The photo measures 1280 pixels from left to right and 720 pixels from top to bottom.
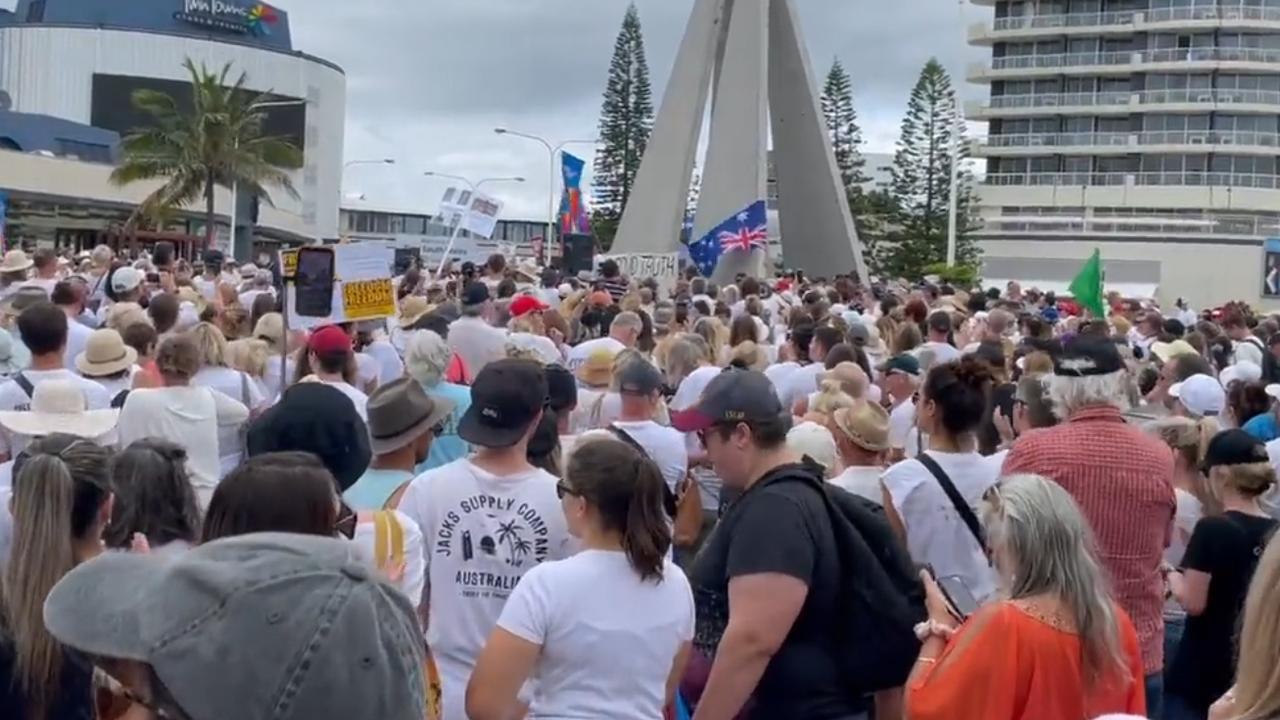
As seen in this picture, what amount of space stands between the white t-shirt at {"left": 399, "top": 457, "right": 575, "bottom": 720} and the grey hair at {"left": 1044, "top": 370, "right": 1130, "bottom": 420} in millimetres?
2005

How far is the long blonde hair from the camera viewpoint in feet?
9.18

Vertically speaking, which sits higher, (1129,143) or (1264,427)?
(1129,143)

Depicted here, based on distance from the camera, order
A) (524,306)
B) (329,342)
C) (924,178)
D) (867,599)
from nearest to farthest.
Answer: (867,599) < (329,342) < (524,306) < (924,178)

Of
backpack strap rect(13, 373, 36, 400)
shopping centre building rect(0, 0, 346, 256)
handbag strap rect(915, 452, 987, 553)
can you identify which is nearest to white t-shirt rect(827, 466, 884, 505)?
handbag strap rect(915, 452, 987, 553)

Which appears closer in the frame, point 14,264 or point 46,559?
point 46,559

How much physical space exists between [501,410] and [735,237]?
26091mm

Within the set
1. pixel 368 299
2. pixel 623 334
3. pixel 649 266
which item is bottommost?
pixel 623 334

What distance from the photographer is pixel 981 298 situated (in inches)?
782

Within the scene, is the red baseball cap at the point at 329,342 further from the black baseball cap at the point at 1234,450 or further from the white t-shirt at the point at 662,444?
the black baseball cap at the point at 1234,450

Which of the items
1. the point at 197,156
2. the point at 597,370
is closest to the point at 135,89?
the point at 197,156

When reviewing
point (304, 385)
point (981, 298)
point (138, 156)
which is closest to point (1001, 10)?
point (138, 156)

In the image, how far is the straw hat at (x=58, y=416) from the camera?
22.0 feet

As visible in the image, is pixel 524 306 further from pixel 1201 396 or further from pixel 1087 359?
pixel 1087 359

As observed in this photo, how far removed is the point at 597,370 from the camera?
31.1 feet
